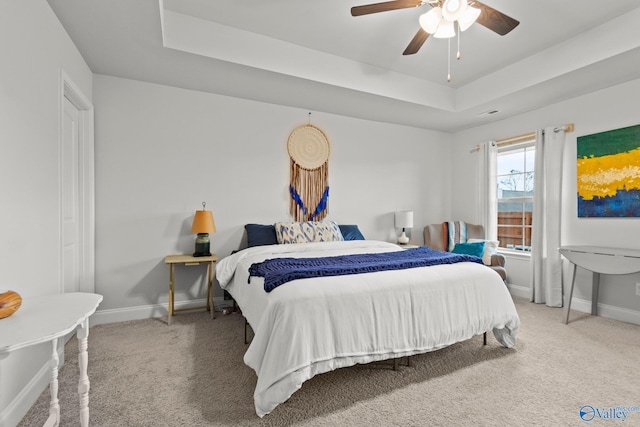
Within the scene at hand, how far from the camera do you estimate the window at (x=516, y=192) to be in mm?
4160

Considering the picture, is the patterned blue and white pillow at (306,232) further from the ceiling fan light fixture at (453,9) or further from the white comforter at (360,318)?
the ceiling fan light fixture at (453,9)

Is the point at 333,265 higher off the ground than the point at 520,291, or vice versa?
the point at 333,265

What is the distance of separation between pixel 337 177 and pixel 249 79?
1688mm

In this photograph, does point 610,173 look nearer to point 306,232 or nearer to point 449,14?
point 449,14

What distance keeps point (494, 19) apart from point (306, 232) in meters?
2.43

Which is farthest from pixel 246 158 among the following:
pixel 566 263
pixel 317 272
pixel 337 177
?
pixel 566 263

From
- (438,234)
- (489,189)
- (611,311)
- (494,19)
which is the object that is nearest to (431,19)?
(494,19)

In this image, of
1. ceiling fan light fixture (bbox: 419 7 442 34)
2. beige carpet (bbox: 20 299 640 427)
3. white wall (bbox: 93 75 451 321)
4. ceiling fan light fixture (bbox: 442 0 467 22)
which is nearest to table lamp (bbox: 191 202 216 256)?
white wall (bbox: 93 75 451 321)

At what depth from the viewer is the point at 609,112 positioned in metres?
3.30

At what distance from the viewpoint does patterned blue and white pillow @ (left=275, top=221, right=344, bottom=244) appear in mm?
3430

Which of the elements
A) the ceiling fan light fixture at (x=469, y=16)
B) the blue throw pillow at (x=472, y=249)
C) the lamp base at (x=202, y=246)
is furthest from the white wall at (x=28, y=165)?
the blue throw pillow at (x=472, y=249)

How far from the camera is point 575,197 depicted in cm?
359

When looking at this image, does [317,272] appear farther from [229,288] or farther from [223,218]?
[223,218]

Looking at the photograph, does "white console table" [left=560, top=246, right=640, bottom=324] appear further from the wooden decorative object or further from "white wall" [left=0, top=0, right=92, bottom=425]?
"white wall" [left=0, top=0, right=92, bottom=425]
